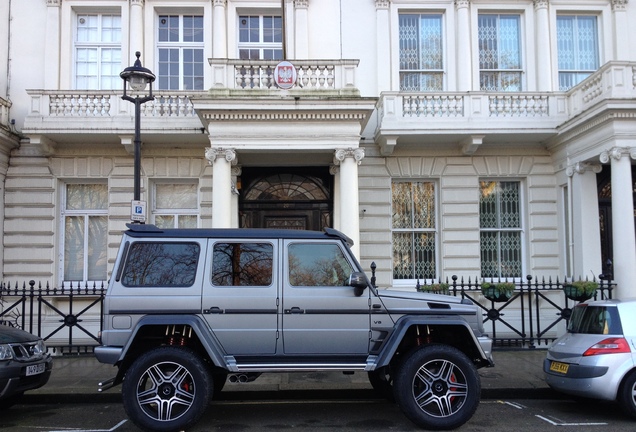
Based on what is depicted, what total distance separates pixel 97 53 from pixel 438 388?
522 inches

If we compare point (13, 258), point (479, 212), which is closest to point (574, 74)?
point (479, 212)

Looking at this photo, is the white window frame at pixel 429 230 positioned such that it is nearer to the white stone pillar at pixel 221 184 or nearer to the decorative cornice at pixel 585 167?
the decorative cornice at pixel 585 167

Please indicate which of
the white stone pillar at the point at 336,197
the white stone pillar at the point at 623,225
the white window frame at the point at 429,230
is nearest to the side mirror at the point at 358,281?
the white stone pillar at the point at 336,197

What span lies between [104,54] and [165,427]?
475 inches

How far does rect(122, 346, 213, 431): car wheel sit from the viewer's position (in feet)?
21.7

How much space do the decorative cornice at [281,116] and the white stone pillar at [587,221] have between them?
230 inches

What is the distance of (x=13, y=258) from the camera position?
581 inches

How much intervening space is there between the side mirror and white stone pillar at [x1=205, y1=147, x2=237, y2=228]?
6.24m

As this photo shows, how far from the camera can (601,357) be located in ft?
24.7

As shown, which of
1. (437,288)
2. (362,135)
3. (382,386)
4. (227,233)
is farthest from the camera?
(362,135)

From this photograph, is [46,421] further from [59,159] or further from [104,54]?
[104,54]

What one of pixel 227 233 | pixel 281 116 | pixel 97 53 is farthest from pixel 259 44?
pixel 227 233

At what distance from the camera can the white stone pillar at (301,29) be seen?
15203 millimetres

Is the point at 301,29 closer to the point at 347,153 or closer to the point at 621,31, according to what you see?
the point at 347,153
